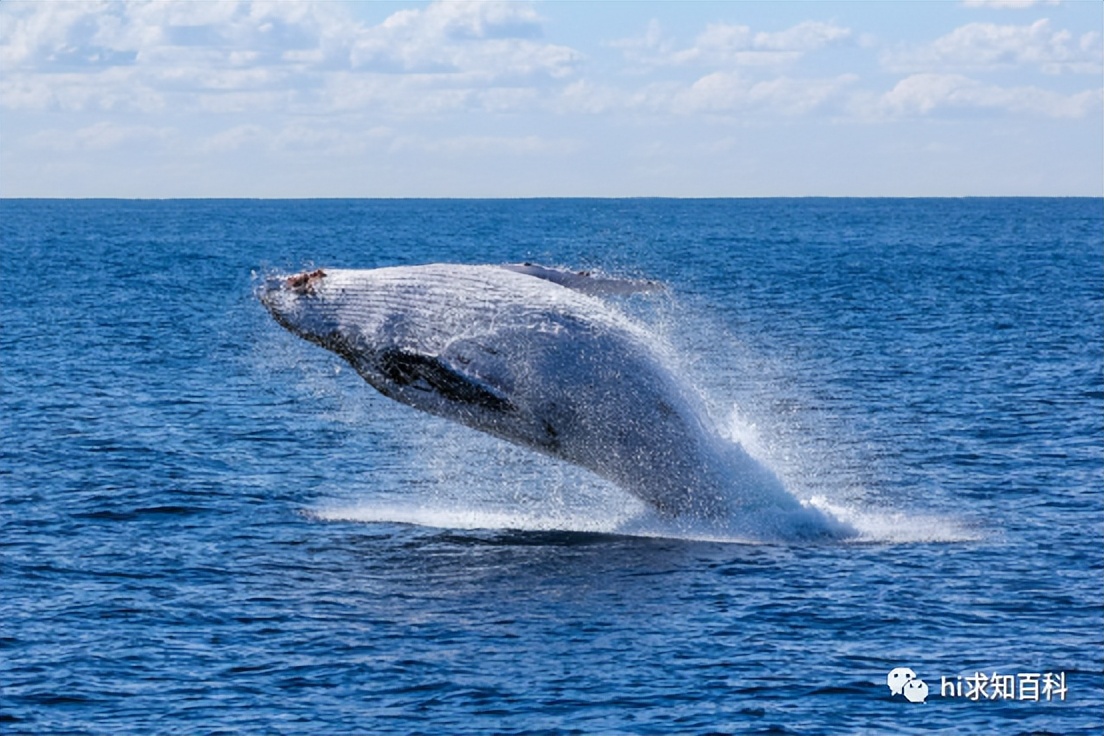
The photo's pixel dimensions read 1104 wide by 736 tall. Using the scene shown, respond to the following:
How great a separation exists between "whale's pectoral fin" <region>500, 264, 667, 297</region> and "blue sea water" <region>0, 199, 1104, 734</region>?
6.48 feet

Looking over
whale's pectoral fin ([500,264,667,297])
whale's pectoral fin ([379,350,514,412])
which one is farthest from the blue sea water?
whale's pectoral fin ([379,350,514,412])

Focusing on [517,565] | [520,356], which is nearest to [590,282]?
[520,356]

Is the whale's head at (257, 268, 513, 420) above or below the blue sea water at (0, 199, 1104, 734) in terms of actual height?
above

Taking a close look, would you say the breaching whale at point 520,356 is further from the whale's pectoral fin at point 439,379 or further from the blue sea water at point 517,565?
the blue sea water at point 517,565

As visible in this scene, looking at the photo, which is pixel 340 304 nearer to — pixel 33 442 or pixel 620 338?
pixel 620 338

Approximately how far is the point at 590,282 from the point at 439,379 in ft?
7.81

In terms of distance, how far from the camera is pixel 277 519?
86.0 ft

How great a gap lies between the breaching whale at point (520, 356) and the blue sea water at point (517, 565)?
4.72 ft

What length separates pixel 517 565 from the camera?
2247 centimetres

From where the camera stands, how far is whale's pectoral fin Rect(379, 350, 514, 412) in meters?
21.0

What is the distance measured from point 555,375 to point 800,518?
483 cm

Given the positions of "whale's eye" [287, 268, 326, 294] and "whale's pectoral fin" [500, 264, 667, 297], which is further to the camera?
"whale's eye" [287, 268, 326, 294]

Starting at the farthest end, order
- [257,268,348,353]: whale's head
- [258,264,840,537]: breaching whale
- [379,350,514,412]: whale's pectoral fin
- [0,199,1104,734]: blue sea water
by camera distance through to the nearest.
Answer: [257,268,348,353]: whale's head, [258,264,840,537]: breaching whale, [379,350,514,412]: whale's pectoral fin, [0,199,1104,734]: blue sea water

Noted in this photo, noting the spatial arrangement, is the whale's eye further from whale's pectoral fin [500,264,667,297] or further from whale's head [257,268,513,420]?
whale's pectoral fin [500,264,667,297]
